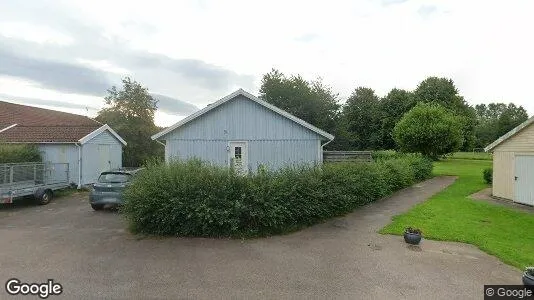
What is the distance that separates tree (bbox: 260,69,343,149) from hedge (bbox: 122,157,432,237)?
22.8 metres

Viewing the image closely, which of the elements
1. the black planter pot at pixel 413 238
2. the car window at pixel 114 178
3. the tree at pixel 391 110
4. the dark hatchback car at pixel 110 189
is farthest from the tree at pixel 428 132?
the car window at pixel 114 178

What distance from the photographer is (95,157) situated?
19516mm

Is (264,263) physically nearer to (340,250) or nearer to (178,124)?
(340,250)

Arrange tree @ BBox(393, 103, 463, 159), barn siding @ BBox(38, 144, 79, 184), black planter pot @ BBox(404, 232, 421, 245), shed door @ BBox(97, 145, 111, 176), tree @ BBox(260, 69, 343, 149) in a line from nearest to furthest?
black planter pot @ BBox(404, 232, 421, 245)
barn siding @ BBox(38, 144, 79, 184)
shed door @ BBox(97, 145, 111, 176)
tree @ BBox(393, 103, 463, 159)
tree @ BBox(260, 69, 343, 149)

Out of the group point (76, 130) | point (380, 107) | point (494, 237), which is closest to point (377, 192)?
point (494, 237)

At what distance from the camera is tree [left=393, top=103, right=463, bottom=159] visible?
23516 millimetres

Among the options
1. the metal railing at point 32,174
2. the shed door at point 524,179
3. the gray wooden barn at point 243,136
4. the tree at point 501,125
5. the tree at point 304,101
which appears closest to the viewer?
the shed door at point 524,179

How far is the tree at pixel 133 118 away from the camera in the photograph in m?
26.0

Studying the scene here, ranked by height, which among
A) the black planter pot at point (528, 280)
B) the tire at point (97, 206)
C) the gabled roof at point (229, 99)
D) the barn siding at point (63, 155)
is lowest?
the tire at point (97, 206)

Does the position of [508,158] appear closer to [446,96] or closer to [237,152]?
[237,152]

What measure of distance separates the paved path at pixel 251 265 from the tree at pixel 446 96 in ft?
125

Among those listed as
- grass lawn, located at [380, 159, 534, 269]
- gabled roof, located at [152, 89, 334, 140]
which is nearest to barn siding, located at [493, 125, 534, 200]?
grass lawn, located at [380, 159, 534, 269]

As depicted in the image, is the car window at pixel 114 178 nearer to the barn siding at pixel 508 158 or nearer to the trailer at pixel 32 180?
the trailer at pixel 32 180

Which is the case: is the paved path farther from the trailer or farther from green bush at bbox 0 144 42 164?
green bush at bbox 0 144 42 164
